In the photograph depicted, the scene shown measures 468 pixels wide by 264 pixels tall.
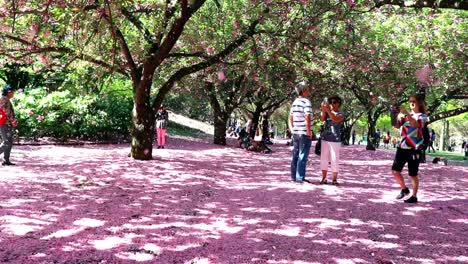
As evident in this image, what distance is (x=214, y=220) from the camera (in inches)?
205

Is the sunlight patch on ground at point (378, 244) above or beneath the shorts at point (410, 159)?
beneath

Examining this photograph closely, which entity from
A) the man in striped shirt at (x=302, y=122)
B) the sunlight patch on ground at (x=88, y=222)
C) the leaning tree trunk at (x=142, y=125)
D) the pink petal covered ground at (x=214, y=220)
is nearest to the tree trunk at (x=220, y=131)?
the leaning tree trunk at (x=142, y=125)

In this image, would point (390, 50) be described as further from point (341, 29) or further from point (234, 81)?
point (234, 81)

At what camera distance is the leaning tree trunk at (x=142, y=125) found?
10750mm

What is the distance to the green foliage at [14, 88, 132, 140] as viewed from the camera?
600 inches

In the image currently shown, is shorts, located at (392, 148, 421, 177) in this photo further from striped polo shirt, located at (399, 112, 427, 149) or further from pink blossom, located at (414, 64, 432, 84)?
pink blossom, located at (414, 64, 432, 84)

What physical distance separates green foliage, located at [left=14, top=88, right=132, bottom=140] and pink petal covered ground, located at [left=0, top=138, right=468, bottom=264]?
6923mm

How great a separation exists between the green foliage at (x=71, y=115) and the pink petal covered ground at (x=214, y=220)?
692 centimetres

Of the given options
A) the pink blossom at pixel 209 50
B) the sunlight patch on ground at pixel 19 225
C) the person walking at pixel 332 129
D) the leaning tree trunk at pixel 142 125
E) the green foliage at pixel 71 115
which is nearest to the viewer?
the sunlight patch on ground at pixel 19 225

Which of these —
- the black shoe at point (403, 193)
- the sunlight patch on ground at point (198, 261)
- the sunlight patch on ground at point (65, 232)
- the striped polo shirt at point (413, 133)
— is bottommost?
the sunlight patch on ground at point (198, 261)

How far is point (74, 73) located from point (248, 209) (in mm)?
10690

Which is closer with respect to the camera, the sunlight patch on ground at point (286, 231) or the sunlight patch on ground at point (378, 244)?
the sunlight patch on ground at point (378, 244)

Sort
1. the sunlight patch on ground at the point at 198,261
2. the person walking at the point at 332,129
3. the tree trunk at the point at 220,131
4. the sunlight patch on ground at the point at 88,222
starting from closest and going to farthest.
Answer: the sunlight patch on ground at the point at 198,261, the sunlight patch on ground at the point at 88,222, the person walking at the point at 332,129, the tree trunk at the point at 220,131

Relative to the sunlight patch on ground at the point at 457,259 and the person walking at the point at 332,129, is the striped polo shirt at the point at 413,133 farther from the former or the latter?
the sunlight patch on ground at the point at 457,259
